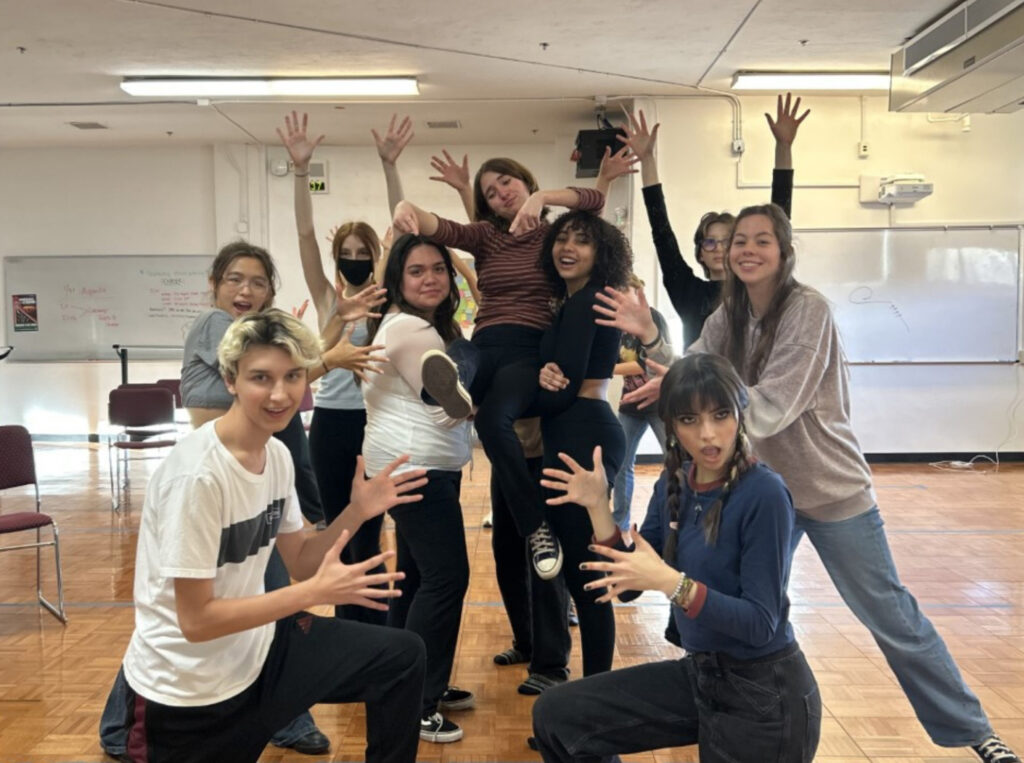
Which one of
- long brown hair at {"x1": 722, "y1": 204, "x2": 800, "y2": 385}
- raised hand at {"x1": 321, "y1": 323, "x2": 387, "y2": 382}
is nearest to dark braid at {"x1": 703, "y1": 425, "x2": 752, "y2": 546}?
long brown hair at {"x1": 722, "y1": 204, "x2": 800, "y2": 385}

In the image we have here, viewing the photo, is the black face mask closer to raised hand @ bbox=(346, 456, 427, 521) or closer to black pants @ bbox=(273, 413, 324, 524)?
black pants @ bbox=(273, 413, 324, 524)

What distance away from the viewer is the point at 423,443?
91.0 inches

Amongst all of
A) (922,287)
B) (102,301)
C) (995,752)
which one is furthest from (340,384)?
(102,301)

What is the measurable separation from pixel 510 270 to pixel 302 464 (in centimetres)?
119

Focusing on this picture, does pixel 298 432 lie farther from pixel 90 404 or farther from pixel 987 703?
pixel 90 404

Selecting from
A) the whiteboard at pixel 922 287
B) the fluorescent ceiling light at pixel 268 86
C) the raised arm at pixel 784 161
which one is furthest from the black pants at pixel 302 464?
the whiteboard at pixel 922 287

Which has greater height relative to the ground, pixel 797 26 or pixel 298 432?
pixel 797 26

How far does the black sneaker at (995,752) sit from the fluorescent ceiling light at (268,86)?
6.02m

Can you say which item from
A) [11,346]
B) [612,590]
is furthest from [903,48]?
[11,346]

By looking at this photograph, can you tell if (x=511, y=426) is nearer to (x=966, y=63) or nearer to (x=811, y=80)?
(x=966, y=63)

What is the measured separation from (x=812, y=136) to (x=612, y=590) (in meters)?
6.87

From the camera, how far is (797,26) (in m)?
5.67

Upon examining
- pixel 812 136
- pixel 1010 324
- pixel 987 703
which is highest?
pixel 812 136

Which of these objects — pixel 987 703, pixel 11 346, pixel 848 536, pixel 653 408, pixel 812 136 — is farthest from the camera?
pixel 11 346
